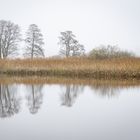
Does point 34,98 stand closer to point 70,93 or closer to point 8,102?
point 8,102

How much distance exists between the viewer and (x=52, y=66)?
56.2ft

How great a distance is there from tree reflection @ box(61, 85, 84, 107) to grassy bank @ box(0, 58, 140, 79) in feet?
14.6

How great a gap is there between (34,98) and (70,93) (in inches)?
49.4

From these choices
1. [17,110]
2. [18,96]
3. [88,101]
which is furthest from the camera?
[18,96]

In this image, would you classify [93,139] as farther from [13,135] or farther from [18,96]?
[18,96]

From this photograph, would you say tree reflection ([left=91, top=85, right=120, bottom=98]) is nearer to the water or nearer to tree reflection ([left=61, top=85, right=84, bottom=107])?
the water

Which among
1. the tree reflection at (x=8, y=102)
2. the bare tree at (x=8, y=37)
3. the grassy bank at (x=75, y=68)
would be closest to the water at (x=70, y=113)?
the tree reflection at (x=8, y=102)

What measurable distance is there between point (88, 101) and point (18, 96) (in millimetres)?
1890

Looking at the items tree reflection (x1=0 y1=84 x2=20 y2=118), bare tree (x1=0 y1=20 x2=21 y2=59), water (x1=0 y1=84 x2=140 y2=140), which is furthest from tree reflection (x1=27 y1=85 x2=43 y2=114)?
bare tree (x1=0 y1=20 x2=21 y2=59)

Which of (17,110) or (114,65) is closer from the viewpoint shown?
(17,110)

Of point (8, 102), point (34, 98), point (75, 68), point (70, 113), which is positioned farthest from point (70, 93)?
point (75, 68)

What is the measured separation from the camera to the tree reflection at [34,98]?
7.57 metres

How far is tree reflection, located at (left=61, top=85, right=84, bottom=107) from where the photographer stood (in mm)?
8468

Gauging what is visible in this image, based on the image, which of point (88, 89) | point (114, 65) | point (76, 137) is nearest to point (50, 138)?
point (76, 137)
